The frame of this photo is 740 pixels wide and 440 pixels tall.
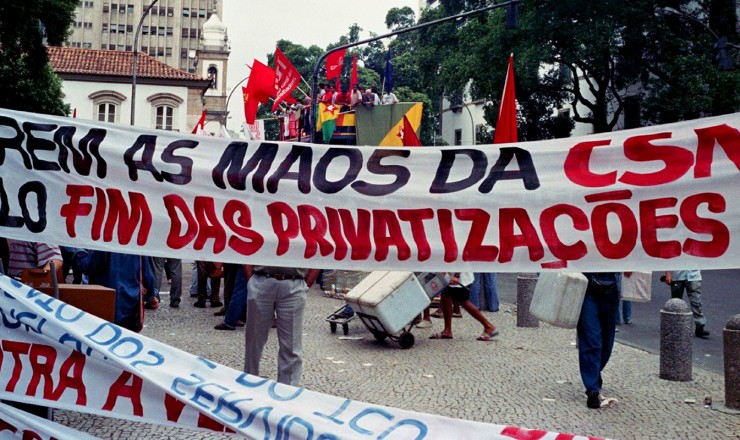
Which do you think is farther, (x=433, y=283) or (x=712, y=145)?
(x=433, y=283)

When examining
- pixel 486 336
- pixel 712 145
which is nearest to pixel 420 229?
pixel 712 145

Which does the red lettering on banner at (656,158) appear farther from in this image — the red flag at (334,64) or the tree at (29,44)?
the red flag at (334,64)

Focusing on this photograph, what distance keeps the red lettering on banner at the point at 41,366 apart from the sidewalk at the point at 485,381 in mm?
1704

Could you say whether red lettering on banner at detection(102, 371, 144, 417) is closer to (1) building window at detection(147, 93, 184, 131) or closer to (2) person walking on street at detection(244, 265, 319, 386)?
(2) person walking on street at detection(244, 265, 319, 386)

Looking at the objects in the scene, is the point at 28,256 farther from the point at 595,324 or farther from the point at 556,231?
the point at 595,324

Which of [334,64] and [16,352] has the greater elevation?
[334,64]

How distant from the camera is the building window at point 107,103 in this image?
58125 mm

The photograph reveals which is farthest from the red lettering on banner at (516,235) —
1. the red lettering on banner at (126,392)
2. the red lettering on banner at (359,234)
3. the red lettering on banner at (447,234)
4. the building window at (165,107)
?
the building window at (165,107)

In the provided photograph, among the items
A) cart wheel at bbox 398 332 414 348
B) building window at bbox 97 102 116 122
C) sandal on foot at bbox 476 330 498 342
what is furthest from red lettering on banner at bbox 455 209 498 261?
building window at bbox 97 102 116 122

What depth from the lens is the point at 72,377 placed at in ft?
12.8

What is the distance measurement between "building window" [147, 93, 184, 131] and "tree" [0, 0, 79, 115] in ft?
112

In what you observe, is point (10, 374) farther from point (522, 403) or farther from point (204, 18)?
point (204, 18)

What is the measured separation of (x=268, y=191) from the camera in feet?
12.9

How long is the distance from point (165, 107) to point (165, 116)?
2.23 feet
